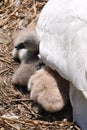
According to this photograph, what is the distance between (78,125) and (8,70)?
0.72 metres

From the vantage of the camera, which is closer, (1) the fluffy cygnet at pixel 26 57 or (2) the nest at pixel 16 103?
(2) the nest at pixel 16 103

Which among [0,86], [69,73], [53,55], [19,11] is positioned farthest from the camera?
[19,11]

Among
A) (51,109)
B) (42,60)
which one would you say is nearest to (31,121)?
(51,109)

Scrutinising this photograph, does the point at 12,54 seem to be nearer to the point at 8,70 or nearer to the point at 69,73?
the point at 8,70

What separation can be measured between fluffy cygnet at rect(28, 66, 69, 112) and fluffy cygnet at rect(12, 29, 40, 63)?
0.73ft

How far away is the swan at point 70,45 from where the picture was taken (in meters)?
2.85

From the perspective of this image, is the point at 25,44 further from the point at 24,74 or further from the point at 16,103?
the point at 16,103

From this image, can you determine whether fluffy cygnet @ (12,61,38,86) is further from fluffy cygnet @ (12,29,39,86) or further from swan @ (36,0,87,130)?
swan @ (36,0,87,130)

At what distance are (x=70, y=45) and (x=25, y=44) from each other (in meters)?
0.50

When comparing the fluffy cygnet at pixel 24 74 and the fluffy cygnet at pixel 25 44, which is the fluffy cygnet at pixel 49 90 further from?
the fluffy cygnet at pixel 25 44

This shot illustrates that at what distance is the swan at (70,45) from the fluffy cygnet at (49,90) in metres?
0.07

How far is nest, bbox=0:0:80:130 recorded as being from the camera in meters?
3.14

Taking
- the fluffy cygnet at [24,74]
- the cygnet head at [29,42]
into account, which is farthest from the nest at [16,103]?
the cygnet head at [29,42]

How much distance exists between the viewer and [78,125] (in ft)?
10.1
